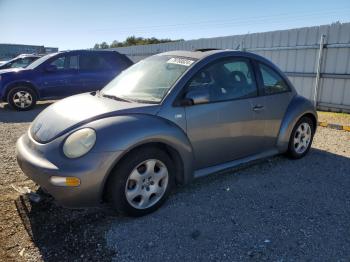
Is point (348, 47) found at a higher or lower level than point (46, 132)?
higher

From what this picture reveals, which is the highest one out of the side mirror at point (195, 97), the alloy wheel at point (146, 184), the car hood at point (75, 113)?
the side mirror at point (195, 97)

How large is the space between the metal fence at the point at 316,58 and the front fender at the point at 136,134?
681 cm

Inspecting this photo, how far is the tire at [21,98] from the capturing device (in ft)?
30.5

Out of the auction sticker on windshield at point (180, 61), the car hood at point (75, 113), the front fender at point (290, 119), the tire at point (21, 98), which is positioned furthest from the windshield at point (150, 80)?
→ the tire at point (21, 98)

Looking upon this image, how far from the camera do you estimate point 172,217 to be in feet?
10.5

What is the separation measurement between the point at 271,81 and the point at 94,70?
6.87 metres

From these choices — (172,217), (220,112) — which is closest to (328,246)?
(172,217)

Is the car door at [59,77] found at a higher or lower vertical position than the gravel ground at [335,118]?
higher

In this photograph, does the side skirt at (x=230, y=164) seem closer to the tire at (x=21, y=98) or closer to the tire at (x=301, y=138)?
the tire at (x=301, y=138)

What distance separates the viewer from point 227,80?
3900 mm

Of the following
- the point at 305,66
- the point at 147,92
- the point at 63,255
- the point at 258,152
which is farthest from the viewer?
the point at 305,66

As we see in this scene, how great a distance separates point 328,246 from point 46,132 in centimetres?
275

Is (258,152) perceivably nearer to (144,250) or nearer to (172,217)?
(172,217)

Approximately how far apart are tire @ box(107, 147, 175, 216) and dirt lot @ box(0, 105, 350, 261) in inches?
5.4
